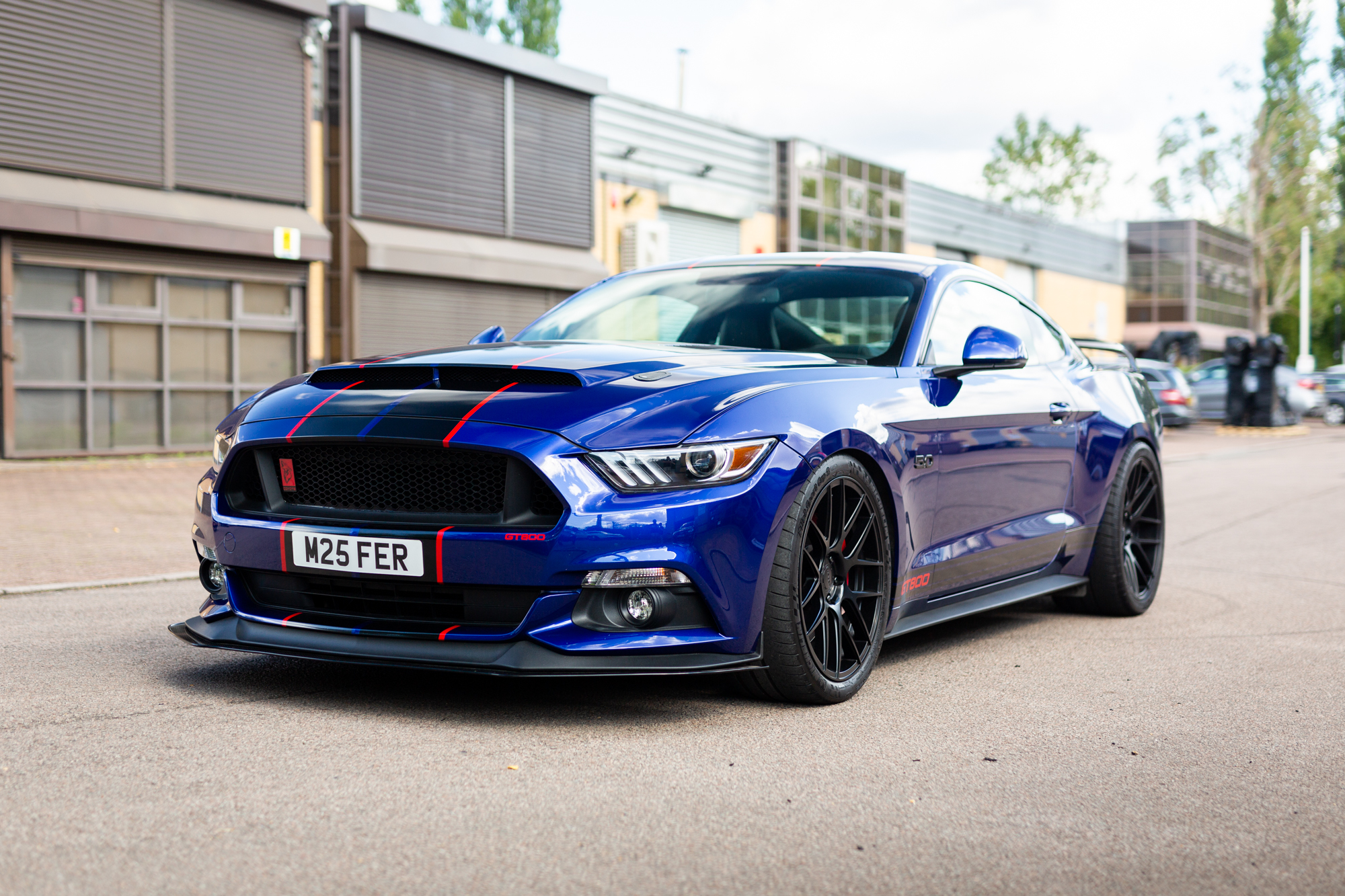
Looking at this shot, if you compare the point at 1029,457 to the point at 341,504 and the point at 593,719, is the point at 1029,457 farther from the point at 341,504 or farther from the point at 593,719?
the point at 341,504

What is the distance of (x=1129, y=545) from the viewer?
259 inches

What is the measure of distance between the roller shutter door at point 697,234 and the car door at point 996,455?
70.9 ft

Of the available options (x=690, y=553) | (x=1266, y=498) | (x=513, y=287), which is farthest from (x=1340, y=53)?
(x=690, y=553)

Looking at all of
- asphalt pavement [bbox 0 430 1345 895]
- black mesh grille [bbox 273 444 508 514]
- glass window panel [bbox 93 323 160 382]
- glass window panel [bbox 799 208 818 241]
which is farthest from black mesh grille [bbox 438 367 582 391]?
glass window panel [bbox 799 208 818 241]

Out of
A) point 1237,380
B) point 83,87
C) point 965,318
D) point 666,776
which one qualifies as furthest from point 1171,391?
point 666,776

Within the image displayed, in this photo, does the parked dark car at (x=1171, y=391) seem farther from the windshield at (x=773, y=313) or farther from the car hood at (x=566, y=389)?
the car hood at (x=566, y=389)

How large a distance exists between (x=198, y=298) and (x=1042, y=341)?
44.6 ft

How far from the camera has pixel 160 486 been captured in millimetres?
13219

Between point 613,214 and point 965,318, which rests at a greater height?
point 613,214

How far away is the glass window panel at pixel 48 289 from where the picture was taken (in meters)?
Result: 15.4

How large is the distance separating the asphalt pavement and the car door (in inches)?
16.3

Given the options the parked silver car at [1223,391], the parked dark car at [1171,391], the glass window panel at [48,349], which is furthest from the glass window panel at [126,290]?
the parked silver car at [1223,391]

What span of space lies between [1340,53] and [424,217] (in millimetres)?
55141

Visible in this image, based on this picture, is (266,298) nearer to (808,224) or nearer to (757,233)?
(757,233)
